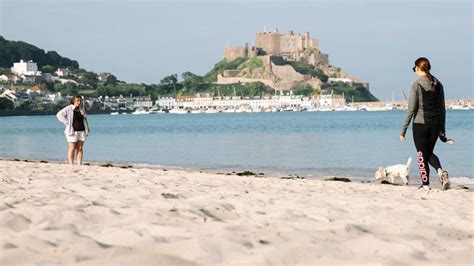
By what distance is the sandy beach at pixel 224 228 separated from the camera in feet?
12.3

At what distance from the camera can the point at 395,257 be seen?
3.90 meters

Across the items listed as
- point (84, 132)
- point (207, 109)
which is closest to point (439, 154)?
point (84, 132)

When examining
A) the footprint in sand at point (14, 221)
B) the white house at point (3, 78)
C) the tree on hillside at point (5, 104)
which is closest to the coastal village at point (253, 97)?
the white house at point (3, 78)

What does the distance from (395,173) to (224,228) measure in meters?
5.64

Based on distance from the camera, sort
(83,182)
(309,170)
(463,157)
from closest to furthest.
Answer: (83,182) → (309,170) → (463,157)

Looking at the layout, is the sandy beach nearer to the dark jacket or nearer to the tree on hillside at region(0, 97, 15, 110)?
the dark jacket

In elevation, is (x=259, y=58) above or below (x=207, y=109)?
above

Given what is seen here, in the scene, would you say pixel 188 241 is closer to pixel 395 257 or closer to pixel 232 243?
pixel 232 243

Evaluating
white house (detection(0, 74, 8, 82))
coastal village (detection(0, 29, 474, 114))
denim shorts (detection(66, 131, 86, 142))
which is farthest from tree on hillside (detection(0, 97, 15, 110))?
denim shorts (detection(66, 131, 86, 142))

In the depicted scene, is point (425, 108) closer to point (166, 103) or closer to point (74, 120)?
point (74, 120)

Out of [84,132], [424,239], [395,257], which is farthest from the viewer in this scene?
[84,132]

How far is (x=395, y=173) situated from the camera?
383 inches

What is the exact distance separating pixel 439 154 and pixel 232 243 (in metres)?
17.3

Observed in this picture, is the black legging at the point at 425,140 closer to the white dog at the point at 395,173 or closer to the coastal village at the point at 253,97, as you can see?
the white dog at the point at 395,173
